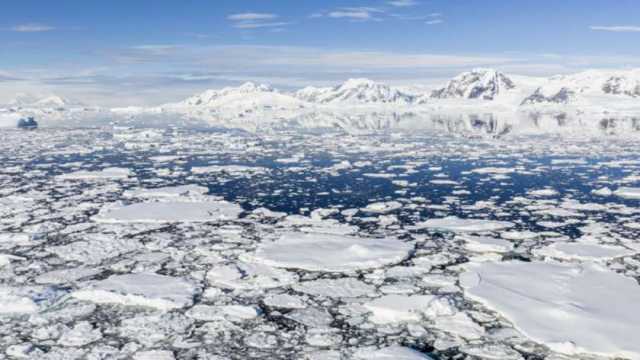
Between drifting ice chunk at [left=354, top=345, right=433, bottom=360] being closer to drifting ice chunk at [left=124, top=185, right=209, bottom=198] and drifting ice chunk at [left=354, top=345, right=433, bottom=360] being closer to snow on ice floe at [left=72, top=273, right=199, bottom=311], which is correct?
snow on ice floe at [left=72, top=273, right=199, bottom=311]

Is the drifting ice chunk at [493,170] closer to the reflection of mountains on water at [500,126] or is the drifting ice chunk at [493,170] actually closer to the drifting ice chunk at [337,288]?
the drifting ice chunk at [337,288]

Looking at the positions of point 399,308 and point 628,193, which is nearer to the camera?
point 399,308

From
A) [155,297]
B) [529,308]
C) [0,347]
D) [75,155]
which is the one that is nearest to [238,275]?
[155,297]

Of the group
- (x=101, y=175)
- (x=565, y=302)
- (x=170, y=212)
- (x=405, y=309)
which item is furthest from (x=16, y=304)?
(x=101, y=175)

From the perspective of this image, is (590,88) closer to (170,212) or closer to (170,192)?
(170,192)

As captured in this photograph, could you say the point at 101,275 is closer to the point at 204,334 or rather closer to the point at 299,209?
the point at 204,334

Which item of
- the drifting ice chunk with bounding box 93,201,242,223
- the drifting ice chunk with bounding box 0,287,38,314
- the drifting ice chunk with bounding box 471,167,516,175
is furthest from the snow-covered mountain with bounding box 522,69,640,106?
the drifting ice chunk with bounding box 0,287,38,314

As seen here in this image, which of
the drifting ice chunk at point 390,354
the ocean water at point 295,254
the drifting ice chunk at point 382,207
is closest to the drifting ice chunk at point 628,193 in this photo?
the ocean water at point 295,254
